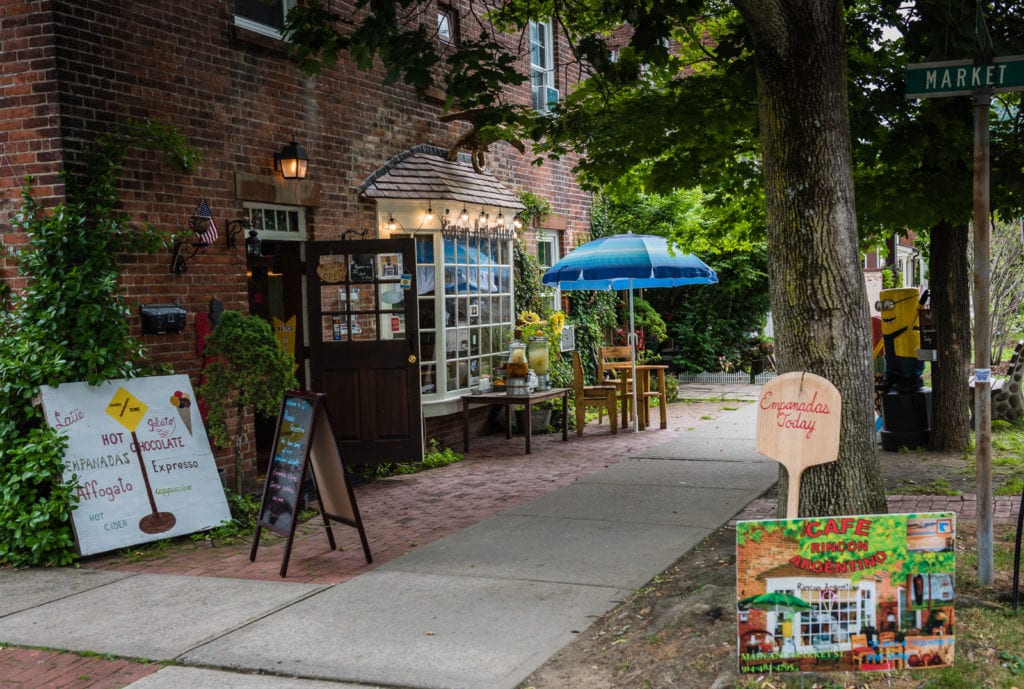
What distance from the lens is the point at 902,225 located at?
33.2 ft

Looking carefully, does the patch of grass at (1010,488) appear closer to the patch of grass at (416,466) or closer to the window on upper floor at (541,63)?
the patch of grass at (416,466)

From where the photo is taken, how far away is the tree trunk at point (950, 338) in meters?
10.1

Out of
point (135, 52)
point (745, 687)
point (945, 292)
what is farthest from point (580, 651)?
point (945, 292)

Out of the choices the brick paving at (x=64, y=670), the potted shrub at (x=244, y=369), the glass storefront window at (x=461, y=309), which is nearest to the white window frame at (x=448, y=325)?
the glass storefront window at (x=461, y=309)

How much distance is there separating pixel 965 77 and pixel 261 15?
21.3ft

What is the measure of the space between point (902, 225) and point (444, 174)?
508 cm

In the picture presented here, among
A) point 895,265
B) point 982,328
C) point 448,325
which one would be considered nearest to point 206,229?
point 448,325

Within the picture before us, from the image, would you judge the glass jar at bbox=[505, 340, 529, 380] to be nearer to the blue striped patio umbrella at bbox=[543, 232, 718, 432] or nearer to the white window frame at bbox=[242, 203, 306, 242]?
the blue striped patio umbrella at bbox=[543, 232, 718, 432]

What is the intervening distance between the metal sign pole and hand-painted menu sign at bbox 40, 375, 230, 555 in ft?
17.6

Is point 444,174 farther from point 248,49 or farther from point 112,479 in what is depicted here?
point 112,479

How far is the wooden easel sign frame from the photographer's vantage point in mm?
6465

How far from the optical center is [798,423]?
4.53 metres

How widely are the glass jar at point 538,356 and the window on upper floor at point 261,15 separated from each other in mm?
5053

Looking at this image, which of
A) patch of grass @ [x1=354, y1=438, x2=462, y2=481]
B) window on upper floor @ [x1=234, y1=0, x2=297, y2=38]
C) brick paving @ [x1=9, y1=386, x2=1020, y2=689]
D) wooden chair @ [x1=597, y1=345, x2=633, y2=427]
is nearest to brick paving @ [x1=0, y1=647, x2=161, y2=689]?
brick paving @ [x1=9, y1=386, x2=1020, y2=689]
